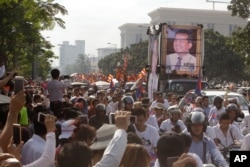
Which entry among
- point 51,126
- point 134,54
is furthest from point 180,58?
point 134,54

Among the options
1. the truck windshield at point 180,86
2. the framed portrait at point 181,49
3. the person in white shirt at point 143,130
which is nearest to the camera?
the person in white shirt at point 143,130

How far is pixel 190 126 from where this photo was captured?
6848 mm

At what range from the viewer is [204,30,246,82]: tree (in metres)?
72.0

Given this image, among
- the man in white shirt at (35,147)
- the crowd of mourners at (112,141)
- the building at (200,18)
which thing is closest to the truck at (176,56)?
the crowd of mourners at (112,141)

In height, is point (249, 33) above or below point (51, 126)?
above

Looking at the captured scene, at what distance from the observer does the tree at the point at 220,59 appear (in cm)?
7200

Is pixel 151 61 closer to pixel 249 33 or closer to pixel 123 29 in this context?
pixel 249 33

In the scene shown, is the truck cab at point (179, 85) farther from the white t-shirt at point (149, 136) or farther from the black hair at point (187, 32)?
the white t-shirt at point (149, 136)

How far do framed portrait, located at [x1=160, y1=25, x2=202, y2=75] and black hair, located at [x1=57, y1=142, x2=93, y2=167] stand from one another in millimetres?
16949

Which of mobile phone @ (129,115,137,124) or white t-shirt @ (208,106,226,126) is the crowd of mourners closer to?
mobile phone @ (129,115,137,124)

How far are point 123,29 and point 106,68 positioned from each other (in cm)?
5809

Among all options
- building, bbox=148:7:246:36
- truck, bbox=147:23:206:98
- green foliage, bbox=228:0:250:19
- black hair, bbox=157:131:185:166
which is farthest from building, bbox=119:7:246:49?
black hair, bbox=157:131:185:166

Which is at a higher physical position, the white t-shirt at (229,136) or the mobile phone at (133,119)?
the mobile phone at (133,119)

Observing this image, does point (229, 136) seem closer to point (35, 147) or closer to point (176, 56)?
point (35, 147)
